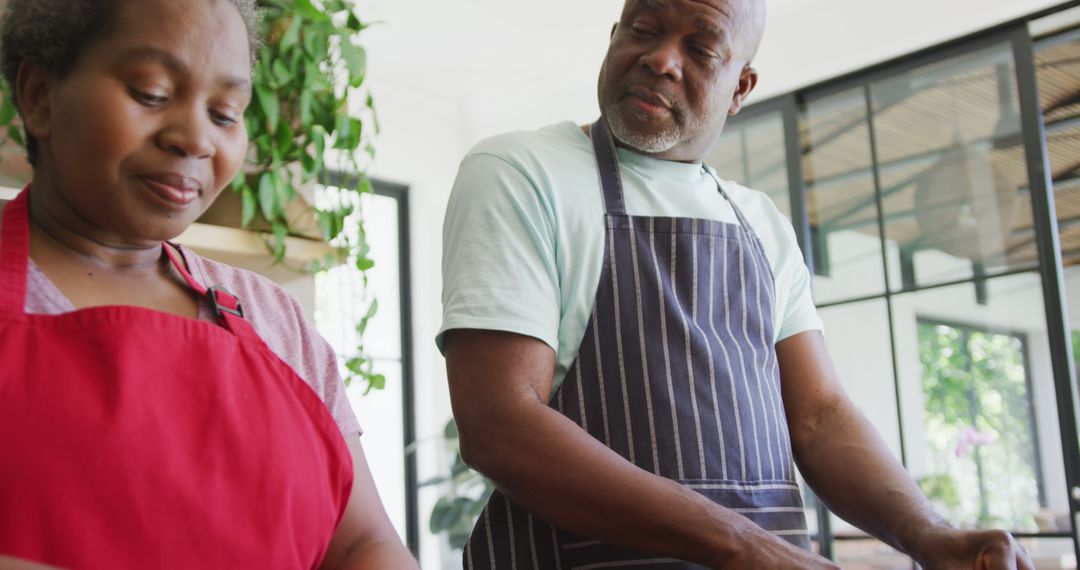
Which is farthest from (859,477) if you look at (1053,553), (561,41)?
(561,41)

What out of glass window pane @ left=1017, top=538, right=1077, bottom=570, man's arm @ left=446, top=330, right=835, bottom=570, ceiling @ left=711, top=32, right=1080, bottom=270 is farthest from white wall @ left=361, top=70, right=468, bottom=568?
man's arm @ left=446, top=330, right=835, bottom=570

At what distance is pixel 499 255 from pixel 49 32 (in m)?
0.46

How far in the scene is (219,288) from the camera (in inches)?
32.6

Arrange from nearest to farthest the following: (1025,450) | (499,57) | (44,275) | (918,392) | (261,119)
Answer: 1. (44,275)
2. (261,119)
3. (1025,450)
4. (918,392)
5. (499,57)

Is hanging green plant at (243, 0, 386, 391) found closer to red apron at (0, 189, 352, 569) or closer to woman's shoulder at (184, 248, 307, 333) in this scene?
woman's shoulder at (184, 248, 307, 333)

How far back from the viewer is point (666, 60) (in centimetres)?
122

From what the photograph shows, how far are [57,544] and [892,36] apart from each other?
12.5ft

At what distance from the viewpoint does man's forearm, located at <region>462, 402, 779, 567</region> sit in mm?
938

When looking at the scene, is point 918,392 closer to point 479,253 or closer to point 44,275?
point 479,253

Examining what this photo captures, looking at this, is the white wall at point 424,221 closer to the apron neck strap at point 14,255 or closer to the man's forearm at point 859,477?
the man's forearm at point 859,477

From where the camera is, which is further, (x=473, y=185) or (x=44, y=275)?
(x=473, y=185)

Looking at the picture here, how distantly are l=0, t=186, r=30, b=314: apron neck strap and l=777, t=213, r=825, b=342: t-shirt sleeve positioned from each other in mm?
853

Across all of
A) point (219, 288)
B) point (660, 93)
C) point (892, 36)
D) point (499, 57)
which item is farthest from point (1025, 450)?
point (219, 288)

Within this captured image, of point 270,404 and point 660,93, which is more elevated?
point 660,93
